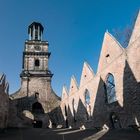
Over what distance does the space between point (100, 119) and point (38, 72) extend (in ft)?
64.0

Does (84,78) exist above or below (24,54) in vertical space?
below

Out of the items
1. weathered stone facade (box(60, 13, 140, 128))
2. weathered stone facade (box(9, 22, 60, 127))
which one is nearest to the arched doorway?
weathered stone facade (box(9, 22, 60, 127))

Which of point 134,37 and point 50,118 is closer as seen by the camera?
point 134,37

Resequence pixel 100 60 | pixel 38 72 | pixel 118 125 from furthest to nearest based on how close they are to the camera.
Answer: pixel 38 72
pixel 100 60
pixel 118 125

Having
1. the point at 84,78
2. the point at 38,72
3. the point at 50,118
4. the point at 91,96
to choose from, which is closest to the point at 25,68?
the point at 38,72

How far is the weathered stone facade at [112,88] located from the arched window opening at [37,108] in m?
7.61

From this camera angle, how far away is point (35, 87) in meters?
38.0

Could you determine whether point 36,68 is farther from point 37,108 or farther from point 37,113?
point 37,113

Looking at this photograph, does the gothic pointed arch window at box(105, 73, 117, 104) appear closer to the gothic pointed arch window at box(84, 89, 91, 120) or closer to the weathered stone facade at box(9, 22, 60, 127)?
the gothic pointed arch window at box(84, 89, 91, 120)

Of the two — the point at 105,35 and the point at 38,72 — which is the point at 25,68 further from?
the point at 105,35

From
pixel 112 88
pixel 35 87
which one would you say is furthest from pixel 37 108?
pixel 112 88

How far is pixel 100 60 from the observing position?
23922mm

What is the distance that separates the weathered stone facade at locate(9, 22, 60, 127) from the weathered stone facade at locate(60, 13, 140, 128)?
725 centimetres

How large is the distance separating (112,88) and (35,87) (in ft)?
64.3
